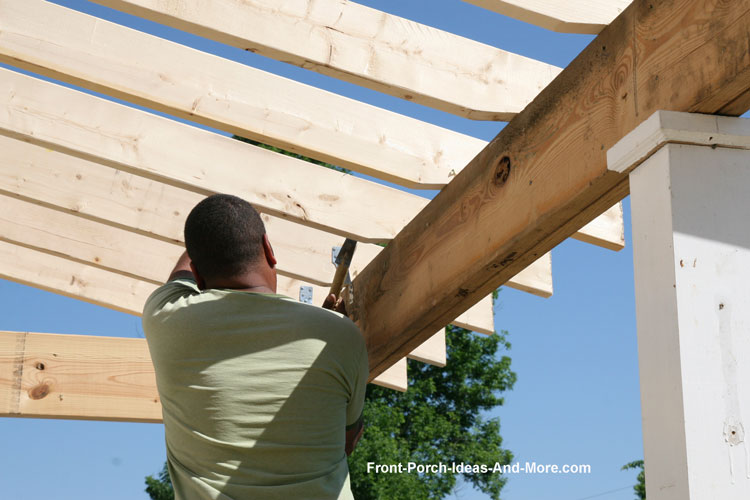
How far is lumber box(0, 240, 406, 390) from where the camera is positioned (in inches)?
214

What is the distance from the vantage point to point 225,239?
7.27ft

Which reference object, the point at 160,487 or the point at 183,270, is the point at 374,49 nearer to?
the point at 183,270

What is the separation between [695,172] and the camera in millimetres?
1675

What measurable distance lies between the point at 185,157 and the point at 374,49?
118 cm

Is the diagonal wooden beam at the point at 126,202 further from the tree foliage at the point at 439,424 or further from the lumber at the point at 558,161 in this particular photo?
the tree foliage at the point at 439,424

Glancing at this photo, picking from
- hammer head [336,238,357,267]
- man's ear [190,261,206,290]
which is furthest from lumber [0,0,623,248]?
man's ear [190,261,206,290]

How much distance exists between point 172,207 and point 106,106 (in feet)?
2.80

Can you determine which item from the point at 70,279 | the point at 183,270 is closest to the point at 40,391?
the point at 70,279

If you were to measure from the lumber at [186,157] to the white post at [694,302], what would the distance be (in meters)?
1.99

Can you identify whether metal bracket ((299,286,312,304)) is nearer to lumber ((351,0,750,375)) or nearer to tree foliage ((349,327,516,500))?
lumber ((351,0,750,375))

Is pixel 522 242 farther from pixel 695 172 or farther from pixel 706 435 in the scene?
pixel 706 435

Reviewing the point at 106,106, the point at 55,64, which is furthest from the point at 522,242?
the point at 106,106

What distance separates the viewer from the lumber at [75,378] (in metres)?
4.61

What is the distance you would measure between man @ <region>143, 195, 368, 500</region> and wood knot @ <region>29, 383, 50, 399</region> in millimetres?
2673
